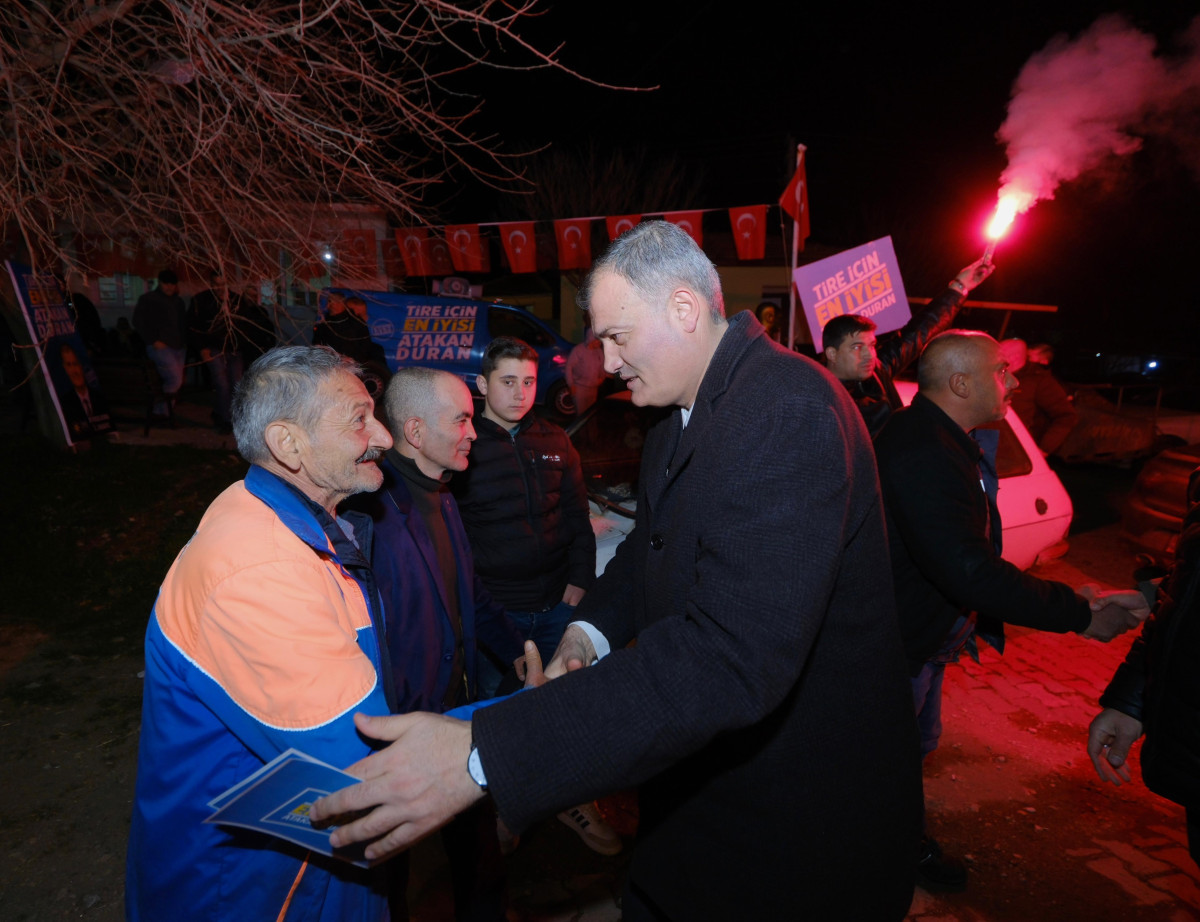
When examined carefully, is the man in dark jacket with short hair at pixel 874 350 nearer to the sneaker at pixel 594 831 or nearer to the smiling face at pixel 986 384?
the smiling face at pixel 986 384

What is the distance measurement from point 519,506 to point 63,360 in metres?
8.36

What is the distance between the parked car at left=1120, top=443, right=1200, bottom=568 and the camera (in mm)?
6152

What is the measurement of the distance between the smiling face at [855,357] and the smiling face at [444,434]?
9.92ft

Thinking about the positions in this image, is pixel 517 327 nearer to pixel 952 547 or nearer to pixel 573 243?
pixel 573 243

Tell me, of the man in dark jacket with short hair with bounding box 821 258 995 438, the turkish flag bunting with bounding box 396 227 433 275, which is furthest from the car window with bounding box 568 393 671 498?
the turkish flag bunting with bounding box 396 227 433 275

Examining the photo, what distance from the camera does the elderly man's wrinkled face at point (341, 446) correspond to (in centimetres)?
195

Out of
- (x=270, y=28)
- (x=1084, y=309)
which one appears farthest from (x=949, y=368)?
(x=1084, y=309)

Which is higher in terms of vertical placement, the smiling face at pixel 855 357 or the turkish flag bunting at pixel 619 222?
the turkish flag bunting at pixel 619 222

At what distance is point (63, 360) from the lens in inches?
338

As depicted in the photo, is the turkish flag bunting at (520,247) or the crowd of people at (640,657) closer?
the crowd of people at (640,657)

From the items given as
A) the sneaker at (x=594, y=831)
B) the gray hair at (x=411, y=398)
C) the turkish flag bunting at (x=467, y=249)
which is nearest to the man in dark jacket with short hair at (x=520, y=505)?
the gray hair at (x=411, y=398)

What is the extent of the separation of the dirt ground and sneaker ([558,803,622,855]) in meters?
0.07

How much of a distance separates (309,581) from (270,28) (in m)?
4.30

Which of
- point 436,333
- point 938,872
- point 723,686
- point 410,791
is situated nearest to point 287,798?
point 410,791
